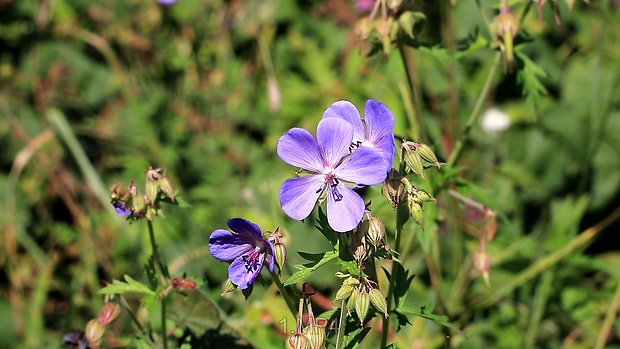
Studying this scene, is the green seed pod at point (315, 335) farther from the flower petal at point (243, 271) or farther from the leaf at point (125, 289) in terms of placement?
the leaf at point (125, 289)

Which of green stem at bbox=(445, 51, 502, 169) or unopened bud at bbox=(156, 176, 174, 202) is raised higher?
unopened bud at bbox=(156, 176, 174, 202)

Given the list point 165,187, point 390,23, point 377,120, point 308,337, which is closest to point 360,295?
point 308,337

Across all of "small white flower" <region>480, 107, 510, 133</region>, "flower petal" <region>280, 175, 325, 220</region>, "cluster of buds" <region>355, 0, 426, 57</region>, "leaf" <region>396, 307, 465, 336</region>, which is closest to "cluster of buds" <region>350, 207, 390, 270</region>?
"flower petal" <region>280, 175, 325, 220</region>

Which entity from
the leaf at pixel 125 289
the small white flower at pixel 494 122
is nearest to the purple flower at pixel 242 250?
the leaf at pixel 125 289

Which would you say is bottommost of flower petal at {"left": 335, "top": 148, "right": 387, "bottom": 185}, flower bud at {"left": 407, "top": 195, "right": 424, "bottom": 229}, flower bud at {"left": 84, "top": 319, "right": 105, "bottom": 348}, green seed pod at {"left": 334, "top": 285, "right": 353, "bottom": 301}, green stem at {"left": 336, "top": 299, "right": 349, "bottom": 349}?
flower bud at {"left": 84, "top": 319, "right": 105, "bottom": 348}

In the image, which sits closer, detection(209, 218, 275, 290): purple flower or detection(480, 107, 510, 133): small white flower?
detection(209, 218, 275, 290): purple flower

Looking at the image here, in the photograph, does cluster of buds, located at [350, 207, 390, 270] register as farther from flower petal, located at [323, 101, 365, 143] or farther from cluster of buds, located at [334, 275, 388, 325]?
flower petal, located at [323, 101, 365, 143]

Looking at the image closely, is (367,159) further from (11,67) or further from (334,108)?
(11,67)
